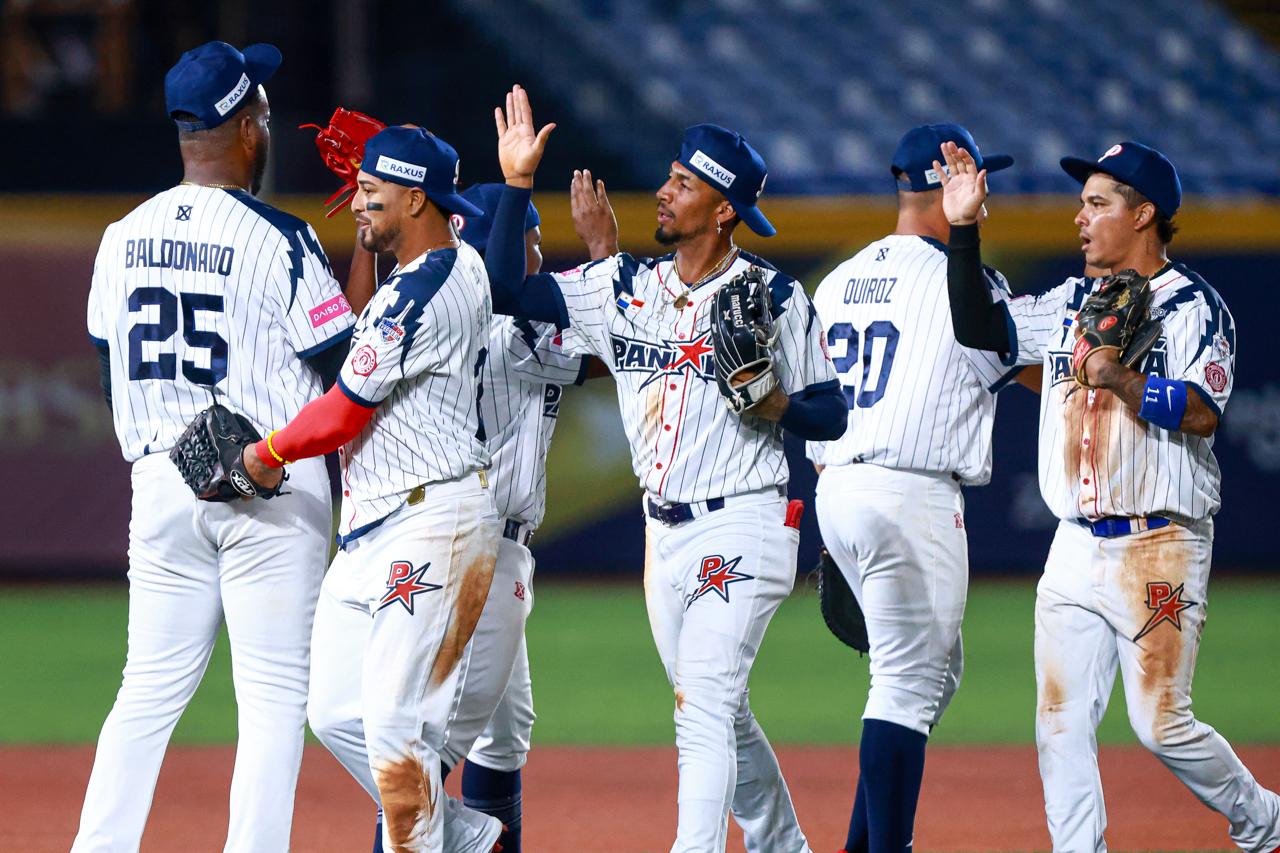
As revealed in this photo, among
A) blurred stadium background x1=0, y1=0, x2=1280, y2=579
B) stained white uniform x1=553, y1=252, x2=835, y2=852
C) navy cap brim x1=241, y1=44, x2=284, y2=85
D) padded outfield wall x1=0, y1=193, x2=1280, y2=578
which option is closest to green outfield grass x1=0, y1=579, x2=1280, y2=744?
padded outfield wall x1=0, y1=193, x2=1280, y2=578

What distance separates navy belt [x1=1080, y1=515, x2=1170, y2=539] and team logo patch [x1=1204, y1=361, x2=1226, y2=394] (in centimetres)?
42

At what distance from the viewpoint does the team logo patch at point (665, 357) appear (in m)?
4.70

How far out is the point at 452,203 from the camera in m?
4.45

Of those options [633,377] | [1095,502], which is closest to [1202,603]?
[1095,502]

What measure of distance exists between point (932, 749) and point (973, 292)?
10.1ft

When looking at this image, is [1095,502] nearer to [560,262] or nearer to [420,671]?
[420,671]

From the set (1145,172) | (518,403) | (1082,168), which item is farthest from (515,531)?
(1145,172)

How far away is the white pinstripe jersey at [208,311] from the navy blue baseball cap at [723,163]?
1.11 meters

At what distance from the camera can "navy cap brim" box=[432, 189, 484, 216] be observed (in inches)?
174

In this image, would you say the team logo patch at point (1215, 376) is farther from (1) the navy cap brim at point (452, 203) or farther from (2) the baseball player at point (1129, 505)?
(1) the navy cap brim at point (452, 203)

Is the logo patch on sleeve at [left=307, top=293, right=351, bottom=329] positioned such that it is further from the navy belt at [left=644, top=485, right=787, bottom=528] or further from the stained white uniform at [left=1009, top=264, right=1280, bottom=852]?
the stained white uniform at [left=1009, top=264, right=1280, bottom=852]

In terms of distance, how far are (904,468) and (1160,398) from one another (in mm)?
887

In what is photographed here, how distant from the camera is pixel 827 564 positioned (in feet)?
18.4

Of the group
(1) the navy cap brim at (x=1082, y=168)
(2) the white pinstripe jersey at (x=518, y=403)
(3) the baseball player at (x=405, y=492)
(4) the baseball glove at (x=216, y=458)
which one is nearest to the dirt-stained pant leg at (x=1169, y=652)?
(1) the navy cap brim at (x=1082, y=168)
